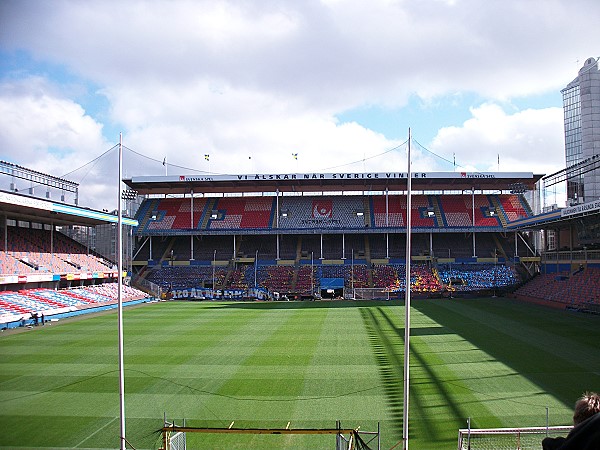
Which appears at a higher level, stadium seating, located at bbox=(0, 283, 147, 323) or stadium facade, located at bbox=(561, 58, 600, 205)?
stadium facade, located at bbox=(561, 58, 600, 205)

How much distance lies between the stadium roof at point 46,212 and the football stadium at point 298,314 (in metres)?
0.18

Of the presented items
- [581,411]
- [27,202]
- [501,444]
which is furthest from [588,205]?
[27,202]

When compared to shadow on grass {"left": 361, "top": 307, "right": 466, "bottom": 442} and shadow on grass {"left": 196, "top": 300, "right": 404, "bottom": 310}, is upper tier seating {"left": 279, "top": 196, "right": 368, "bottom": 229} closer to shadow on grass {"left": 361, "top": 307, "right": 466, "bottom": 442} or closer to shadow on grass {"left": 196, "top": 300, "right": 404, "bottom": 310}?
shadow on grass {"left": 196, "top": 300, "right": 404, "bottom": 310}

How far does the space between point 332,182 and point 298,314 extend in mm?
23716

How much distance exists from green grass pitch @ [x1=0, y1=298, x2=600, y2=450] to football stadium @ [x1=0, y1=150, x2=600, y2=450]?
0.10 m

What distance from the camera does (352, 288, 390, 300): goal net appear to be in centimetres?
4458

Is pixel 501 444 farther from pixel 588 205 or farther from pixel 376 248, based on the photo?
pixel 376 248

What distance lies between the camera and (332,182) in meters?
53.9

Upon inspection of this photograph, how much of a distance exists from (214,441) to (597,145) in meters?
73.4

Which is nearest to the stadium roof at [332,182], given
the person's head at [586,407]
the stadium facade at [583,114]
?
the stadium facade at [583,114]

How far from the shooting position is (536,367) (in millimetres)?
17062

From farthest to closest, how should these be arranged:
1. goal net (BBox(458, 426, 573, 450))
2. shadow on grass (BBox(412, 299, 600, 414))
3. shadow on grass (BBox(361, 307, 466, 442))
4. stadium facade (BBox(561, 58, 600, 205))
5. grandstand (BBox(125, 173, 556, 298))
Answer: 1. stadium facade (BBox(561, 58, 600, 205))
2. grandstand (BBox(125, 173, 556, 298))
3. shadow on grass (BBox(412, 299, 600, 414))
4. shadow on grass (BBox(361, 307, 466, 442))
5. goal net (BBox(458, 426, 573, 450))

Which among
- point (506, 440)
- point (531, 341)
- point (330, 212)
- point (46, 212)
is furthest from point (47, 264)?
point (506, 440)

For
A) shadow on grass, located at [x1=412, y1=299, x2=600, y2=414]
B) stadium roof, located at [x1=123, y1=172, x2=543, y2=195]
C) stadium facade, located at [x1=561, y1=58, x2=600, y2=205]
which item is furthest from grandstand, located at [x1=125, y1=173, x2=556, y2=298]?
stadium facade, located at [x1=561, y1=58, x2=600, y2=205]
